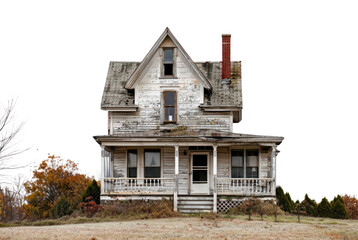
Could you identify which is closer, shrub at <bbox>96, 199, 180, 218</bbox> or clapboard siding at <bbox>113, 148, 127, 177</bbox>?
shrub at <bbox>96, 199, 180, 218</bbox>

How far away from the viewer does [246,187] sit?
26.8 metres

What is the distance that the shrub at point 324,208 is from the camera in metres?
30.2

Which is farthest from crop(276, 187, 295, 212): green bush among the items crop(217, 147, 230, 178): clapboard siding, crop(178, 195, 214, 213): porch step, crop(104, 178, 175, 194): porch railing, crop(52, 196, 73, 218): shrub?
crop(52, 196, 73, 218): shrub

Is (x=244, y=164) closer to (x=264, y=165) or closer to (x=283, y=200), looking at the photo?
(x=264, y=165)

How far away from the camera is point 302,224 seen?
70.8 ft

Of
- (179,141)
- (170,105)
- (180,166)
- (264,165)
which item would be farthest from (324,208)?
(170,105)

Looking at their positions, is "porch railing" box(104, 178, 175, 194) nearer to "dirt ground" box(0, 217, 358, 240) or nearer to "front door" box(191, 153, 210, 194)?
"front door" box(191, 153, 210, 194)

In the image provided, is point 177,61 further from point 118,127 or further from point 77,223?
point 77,223

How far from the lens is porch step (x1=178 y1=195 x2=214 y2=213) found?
26000 mm

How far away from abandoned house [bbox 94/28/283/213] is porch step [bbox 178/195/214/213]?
0.05 metres

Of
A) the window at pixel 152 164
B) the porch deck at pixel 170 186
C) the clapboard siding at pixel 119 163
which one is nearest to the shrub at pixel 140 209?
the porch deck at pixel 170 186

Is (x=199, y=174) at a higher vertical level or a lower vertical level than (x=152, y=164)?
lower

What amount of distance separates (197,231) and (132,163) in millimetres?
10953

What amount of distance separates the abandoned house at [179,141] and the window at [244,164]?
55mm
